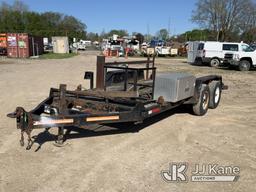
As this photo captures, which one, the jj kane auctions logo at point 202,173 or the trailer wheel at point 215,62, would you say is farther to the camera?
the trailer wheel at point 215,62

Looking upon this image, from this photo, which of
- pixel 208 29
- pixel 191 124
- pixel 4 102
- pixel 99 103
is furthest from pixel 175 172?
pixel 208 29

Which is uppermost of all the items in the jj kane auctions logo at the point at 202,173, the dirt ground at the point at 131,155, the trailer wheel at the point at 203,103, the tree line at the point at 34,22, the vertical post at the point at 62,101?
the tree line at the point at 34,22

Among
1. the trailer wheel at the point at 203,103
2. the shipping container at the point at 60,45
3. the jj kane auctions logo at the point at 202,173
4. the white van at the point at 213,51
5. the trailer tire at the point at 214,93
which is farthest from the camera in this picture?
the shipping container at the point at 60,45

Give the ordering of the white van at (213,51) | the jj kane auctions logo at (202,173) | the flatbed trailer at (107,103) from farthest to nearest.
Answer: the white van at (213,51) → the flatbed trailer at (107,103) → the jj kane auctions logo at (202,173)

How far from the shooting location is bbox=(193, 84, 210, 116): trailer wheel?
334 inches

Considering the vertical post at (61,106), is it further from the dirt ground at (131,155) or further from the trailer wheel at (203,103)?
the trailer wheel at (203,103)

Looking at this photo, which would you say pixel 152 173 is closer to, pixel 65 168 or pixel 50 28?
pixel 65 168

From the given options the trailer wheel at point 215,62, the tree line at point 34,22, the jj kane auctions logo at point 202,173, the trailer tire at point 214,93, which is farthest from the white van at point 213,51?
the tree line at point 34,22

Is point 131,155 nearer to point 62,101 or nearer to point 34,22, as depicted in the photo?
point 62,101

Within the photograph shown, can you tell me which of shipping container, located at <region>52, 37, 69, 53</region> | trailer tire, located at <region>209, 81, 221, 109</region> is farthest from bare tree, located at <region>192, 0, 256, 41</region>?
trailer tire, located at <region>209, 81, 221, 109</region>

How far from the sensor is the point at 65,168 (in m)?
5.12

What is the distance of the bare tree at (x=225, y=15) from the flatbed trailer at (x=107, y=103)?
54380mm

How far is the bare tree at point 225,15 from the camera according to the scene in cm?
6022

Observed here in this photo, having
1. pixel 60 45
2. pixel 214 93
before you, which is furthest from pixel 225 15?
pixel 214 93
